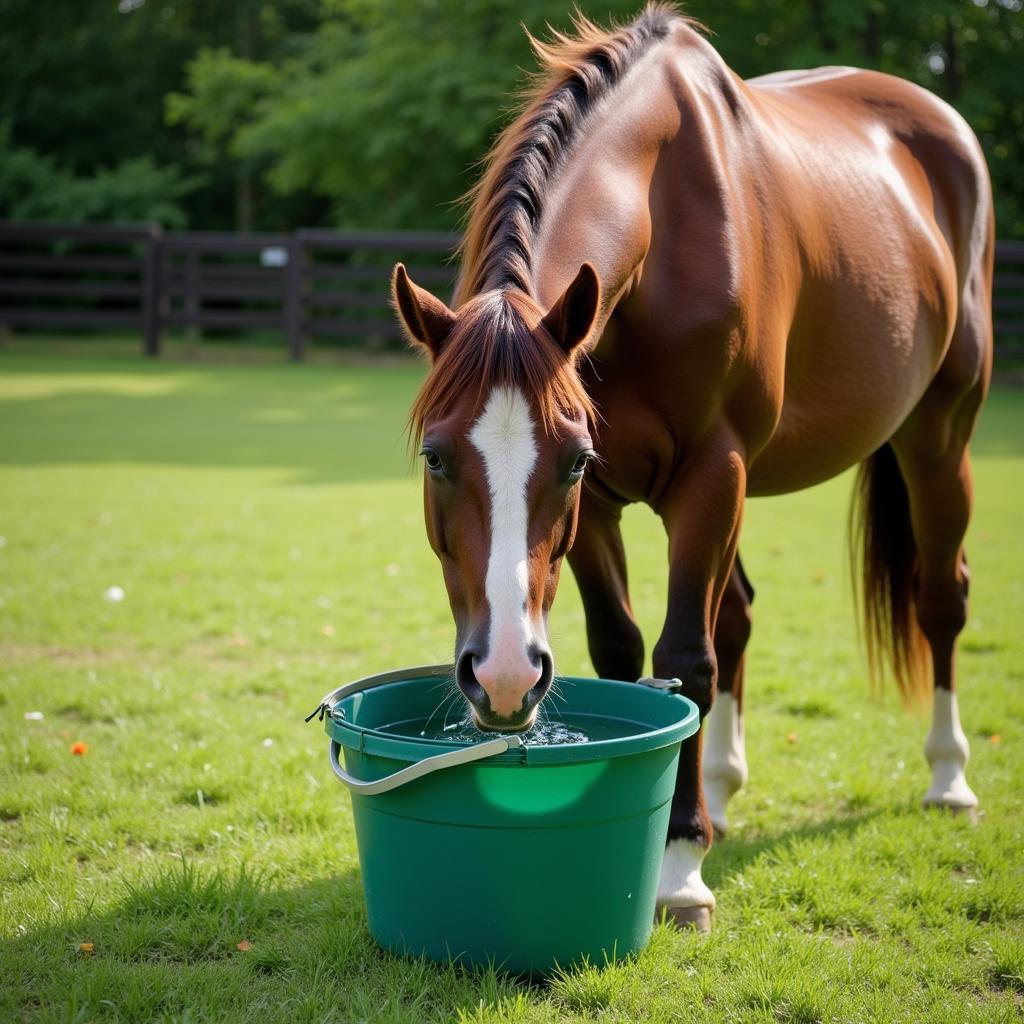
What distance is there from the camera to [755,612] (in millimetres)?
6289

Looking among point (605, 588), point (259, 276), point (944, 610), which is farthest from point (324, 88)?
point (605, 588)

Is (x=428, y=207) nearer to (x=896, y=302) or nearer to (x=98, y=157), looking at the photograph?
(x=98, y=157)

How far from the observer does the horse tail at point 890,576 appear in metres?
4.35

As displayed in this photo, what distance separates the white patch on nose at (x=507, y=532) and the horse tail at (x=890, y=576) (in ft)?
8.53

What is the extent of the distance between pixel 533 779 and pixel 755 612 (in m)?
4.24

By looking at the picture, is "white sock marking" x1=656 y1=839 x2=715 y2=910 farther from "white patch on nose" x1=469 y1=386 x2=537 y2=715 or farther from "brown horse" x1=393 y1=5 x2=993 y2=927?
"white patch on nose" x1=469 y1=386 x2=537 y2=715

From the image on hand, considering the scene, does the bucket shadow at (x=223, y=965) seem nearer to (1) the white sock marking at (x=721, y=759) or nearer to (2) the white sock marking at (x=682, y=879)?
(2) the white sock marking at (x=682, y=879)

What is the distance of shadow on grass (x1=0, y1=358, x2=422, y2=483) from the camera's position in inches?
436

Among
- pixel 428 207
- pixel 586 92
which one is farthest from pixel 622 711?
pixel 428 207

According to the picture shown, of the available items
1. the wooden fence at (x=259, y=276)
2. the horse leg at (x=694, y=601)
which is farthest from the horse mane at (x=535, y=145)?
the wooden fence at (x=259, y=276)

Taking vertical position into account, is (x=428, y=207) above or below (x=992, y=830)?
above

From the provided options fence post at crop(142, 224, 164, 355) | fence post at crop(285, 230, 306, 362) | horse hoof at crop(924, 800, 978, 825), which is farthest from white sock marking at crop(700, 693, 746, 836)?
fence post at crop(142, 224, 164, 355)

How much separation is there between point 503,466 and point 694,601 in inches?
37.3

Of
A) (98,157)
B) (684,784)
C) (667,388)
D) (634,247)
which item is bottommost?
(684,784)
